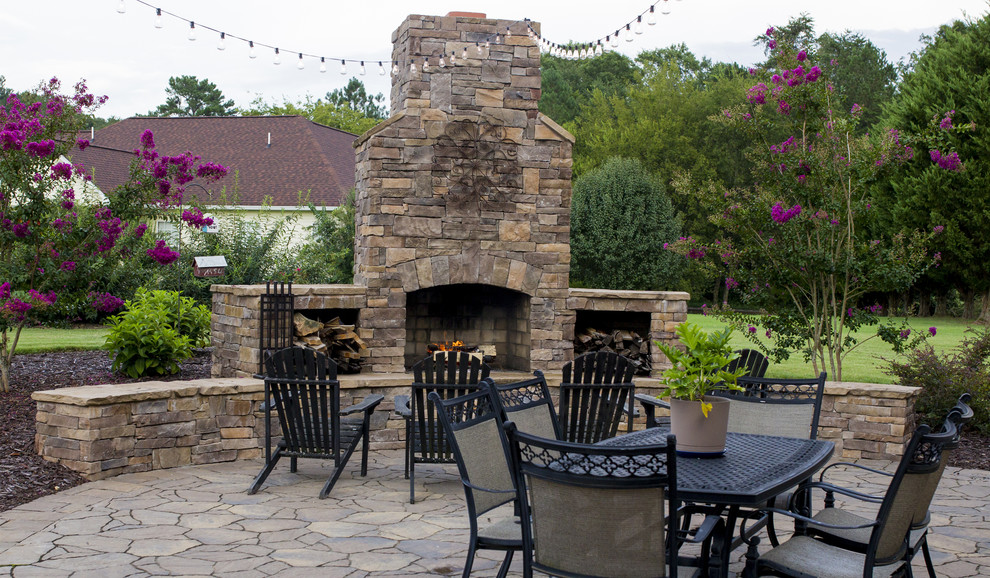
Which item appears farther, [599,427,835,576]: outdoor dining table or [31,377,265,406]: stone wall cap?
[31,377,265,406]: stone wall cap

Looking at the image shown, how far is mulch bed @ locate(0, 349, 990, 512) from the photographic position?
5305 millimetres

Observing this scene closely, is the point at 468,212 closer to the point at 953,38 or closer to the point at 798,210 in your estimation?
the point at 798,210

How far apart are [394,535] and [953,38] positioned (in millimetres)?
20704

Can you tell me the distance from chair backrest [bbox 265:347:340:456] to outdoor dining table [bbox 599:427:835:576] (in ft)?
7.04

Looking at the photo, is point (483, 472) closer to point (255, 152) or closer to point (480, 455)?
point (480, 455)

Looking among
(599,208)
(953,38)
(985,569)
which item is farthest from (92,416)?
(953,38)

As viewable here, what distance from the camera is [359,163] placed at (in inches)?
329

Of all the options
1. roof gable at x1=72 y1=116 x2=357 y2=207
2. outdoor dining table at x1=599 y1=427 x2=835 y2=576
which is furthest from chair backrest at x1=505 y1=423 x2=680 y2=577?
roof gable at x1=72 y1=116 x2=357 y2=207

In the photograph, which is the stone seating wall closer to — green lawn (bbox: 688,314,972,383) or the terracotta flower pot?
green lawn (bbox: 688,314,972,383)

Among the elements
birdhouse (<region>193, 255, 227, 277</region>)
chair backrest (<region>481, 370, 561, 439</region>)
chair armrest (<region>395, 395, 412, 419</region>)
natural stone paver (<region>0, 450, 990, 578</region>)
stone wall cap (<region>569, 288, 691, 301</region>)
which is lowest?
natural stone paver (<region>0, 450, 990, 578</region>)

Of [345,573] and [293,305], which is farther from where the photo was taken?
[293,305]

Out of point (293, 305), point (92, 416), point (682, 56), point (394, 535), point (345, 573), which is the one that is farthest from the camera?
point (682, 56)

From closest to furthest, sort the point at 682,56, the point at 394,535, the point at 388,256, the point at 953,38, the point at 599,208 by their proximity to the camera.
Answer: the point at 394,535
the point at 388,256
the point at 953,38
the point at 599,208
the point at 682,56

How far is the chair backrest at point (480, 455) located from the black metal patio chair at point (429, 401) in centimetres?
175
